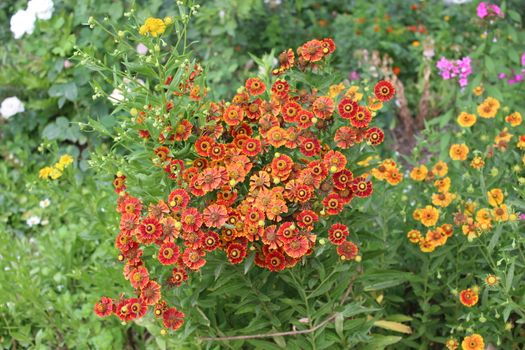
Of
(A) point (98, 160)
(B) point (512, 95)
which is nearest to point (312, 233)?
(A) point (98, 160)

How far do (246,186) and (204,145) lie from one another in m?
0.21

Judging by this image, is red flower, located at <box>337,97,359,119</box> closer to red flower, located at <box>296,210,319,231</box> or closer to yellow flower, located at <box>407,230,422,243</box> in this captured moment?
red flower, located at <box>296,210,319,231</box>

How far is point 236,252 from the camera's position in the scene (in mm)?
1940

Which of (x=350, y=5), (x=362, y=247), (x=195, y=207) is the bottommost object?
(x=350, y=5)

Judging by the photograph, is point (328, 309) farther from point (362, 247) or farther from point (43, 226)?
point (43, 226)

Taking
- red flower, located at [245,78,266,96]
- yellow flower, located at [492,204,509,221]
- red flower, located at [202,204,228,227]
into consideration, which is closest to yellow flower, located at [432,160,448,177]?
yellow flower, located at [492,204,509,221]

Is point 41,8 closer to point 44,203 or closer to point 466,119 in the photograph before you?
point 44,203

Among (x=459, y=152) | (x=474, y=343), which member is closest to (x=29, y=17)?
(x=459, y=152)

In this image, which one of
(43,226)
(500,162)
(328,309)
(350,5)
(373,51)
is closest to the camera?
(328,309)

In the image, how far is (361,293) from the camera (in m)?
2.47

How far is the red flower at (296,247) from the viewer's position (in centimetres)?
190

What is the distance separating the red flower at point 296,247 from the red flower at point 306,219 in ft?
0.13

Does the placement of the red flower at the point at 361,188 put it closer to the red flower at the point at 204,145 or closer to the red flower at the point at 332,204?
the red flower at the point at 332,204

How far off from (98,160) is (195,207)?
0.44 meters
